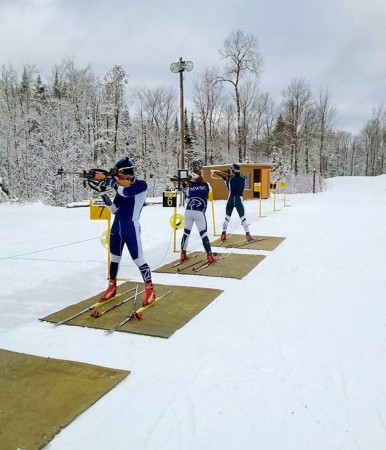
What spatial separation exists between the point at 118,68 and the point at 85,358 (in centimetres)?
3225

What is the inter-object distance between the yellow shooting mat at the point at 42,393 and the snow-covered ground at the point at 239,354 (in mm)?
105

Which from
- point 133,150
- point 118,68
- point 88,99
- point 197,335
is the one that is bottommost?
point 197,335

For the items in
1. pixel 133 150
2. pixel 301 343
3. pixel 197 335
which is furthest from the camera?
pixel 133 150

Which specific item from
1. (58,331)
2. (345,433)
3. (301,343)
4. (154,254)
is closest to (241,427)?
(345,433)

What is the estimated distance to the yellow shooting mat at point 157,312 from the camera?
392cm

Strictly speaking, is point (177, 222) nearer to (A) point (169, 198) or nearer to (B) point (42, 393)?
(A) point (169, 198)

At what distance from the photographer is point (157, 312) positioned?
436 cm

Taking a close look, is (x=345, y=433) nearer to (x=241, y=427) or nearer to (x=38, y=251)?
(x=241, y=427)

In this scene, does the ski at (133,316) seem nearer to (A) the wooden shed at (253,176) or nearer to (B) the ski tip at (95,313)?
(B) the ski tip at (95,313)

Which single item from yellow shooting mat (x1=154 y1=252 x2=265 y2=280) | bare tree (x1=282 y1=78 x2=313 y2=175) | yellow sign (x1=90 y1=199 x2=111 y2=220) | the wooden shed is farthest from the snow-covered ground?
bare tree (x1=282 y1=78 x2=313 y2=175)

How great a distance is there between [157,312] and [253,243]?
473 cm

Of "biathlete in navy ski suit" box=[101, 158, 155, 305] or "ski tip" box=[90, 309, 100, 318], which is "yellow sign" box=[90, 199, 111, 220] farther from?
"ski tip" box=[90, 309, 100, 318]

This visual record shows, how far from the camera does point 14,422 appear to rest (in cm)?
237

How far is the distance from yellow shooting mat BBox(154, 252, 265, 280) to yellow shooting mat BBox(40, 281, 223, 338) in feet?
2.87
